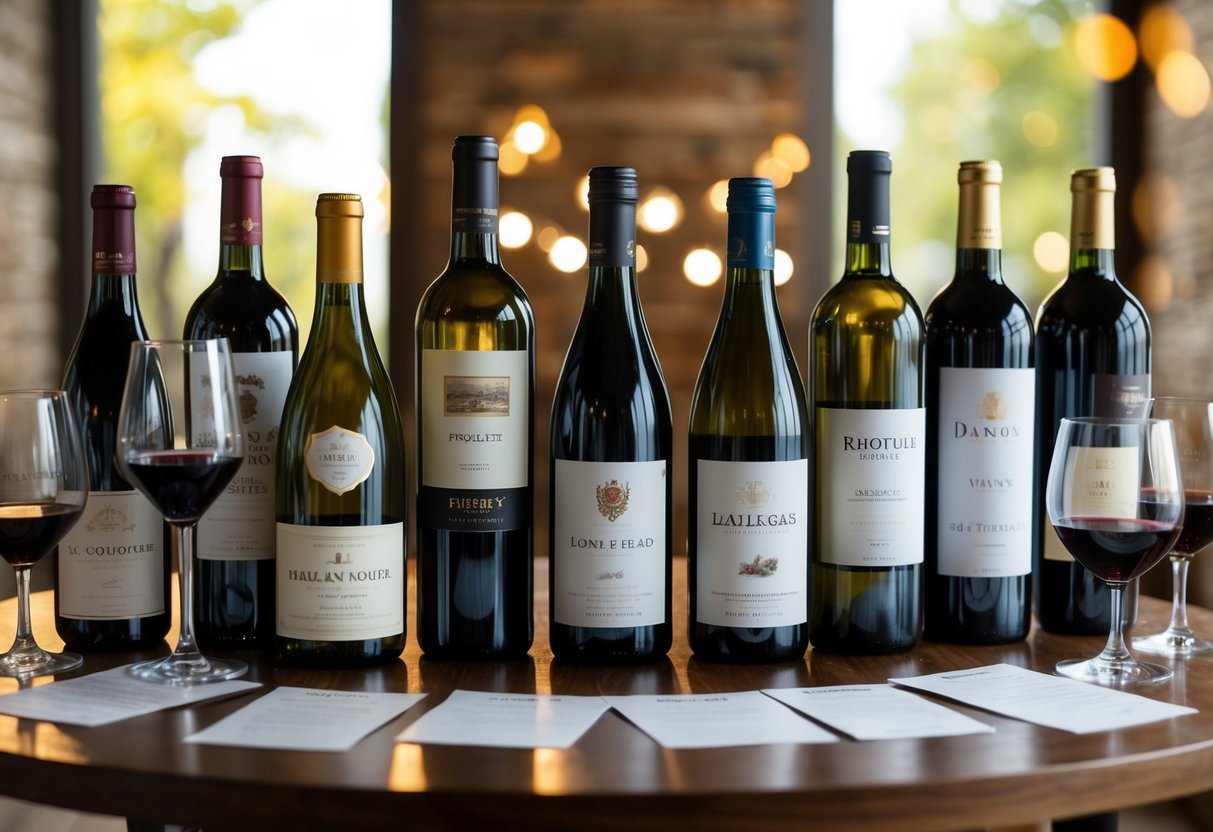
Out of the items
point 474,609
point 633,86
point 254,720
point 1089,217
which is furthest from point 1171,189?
point 254,720

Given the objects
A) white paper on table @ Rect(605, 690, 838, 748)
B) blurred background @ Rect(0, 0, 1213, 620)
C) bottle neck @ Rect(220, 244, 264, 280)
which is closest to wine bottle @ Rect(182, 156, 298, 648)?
bottle neck @ Rect(220, 244, 264, 280)

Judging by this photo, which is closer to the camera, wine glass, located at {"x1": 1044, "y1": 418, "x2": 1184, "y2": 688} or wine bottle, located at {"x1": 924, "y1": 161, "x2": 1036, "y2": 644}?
wine glass, located at {"x1": 1044, "y1": 418, "x2": 1184, "y2": 688}

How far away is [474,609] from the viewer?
3.30 feet

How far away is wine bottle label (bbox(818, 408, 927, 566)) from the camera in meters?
Answer: 1.03

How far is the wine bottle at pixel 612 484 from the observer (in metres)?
0.98

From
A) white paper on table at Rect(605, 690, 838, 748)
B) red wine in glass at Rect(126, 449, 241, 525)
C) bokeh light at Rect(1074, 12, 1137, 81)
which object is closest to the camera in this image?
white paper on table at Rect(605, 690, 838, 748)

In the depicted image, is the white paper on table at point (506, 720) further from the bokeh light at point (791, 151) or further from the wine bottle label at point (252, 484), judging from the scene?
the bokeh light at point (791, 151)

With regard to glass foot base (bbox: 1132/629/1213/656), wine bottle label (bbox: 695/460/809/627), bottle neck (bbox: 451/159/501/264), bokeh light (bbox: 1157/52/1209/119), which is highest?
bokeh light (bbox: 1157/52/1209/119)

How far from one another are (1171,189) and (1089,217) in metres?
2.28

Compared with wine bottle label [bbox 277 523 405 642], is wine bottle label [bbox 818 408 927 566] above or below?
above

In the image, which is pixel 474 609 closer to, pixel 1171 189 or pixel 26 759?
pixel 26 759

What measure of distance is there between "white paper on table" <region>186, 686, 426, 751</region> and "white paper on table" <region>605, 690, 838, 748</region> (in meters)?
0.18

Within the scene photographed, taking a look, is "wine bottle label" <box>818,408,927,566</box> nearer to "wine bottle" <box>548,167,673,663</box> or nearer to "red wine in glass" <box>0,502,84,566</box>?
"wine bottle" <box>548,167,673,663</box>

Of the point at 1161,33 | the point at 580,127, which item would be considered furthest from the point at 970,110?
the point at 580,127
